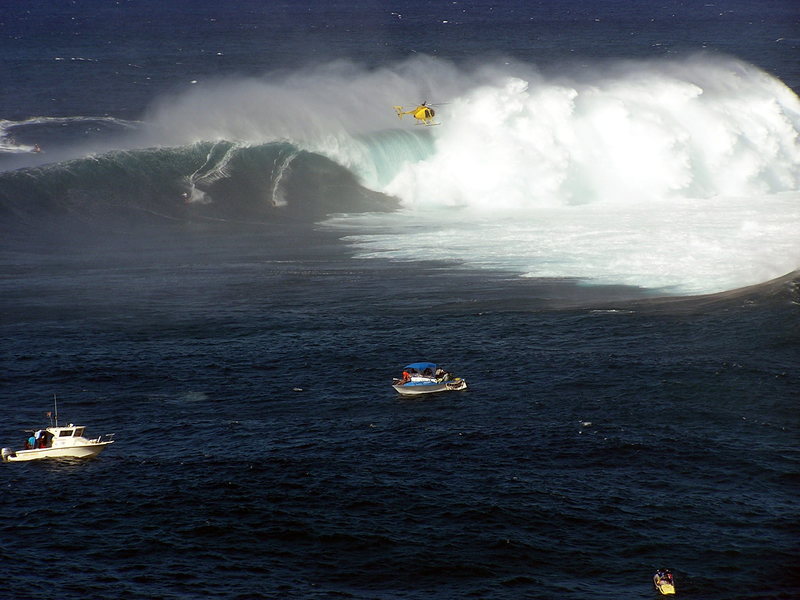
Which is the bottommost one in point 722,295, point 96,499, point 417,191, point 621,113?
point 96,499

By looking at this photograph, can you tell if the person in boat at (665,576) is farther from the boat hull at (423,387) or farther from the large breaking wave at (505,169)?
the large breaking wave at (505,169)

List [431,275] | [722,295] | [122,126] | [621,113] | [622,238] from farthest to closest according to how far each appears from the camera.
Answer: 1. [122,126]
2. [621,113]
3. [622,238]
4. [431,275]
5. [722,295]

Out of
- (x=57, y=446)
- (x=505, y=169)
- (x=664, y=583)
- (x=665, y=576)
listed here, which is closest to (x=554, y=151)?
(x=505, y=169)

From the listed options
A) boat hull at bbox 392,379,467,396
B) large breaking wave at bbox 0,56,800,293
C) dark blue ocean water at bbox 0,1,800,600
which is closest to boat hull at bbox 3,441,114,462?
dark blue ocean water at bbox 0,1,800,600

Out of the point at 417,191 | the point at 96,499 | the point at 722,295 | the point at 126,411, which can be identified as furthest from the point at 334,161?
the point at 96,499

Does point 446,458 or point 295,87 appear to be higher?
point 295,87

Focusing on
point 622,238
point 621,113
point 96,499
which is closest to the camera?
point 96,499

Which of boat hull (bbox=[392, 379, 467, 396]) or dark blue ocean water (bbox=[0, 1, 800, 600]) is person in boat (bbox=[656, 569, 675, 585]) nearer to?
dark blue ocean water (bbox=[0, 1, 800, 600])

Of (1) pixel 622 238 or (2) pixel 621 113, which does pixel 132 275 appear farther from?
(2) pixel 621 113
